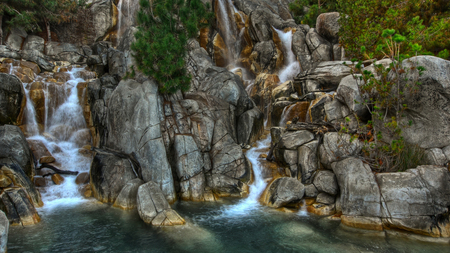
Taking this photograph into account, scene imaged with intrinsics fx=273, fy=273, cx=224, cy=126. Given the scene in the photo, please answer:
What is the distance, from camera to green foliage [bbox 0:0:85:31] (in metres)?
23.7

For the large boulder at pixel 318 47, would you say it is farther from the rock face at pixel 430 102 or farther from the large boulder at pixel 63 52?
the large boulder at pixel 63 52

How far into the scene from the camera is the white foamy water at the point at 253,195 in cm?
1137

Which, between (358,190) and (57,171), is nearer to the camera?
(358,190)

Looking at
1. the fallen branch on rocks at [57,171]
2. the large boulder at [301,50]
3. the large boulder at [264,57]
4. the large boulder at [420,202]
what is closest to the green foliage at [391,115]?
the large boulder at [420,202]

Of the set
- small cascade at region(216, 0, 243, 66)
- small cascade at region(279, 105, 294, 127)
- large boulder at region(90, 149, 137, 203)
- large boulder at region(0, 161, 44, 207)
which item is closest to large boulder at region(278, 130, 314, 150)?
small cascade at region(279, 105, 294, 127)

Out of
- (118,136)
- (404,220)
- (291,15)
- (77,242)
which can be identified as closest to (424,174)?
(404,220)

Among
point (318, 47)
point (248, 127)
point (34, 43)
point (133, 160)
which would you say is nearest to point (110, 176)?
point (133, 160)

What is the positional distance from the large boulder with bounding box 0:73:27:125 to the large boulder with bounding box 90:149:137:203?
7.77 metres

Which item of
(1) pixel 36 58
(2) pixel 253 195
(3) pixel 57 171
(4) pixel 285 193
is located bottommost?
(2) pixel 253 195

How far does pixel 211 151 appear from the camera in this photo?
14.2 m

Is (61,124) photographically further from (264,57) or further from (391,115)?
(391,115)

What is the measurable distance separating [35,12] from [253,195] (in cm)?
2562

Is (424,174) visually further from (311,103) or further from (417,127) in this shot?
(311,103)

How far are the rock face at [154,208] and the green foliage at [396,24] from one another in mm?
12247
